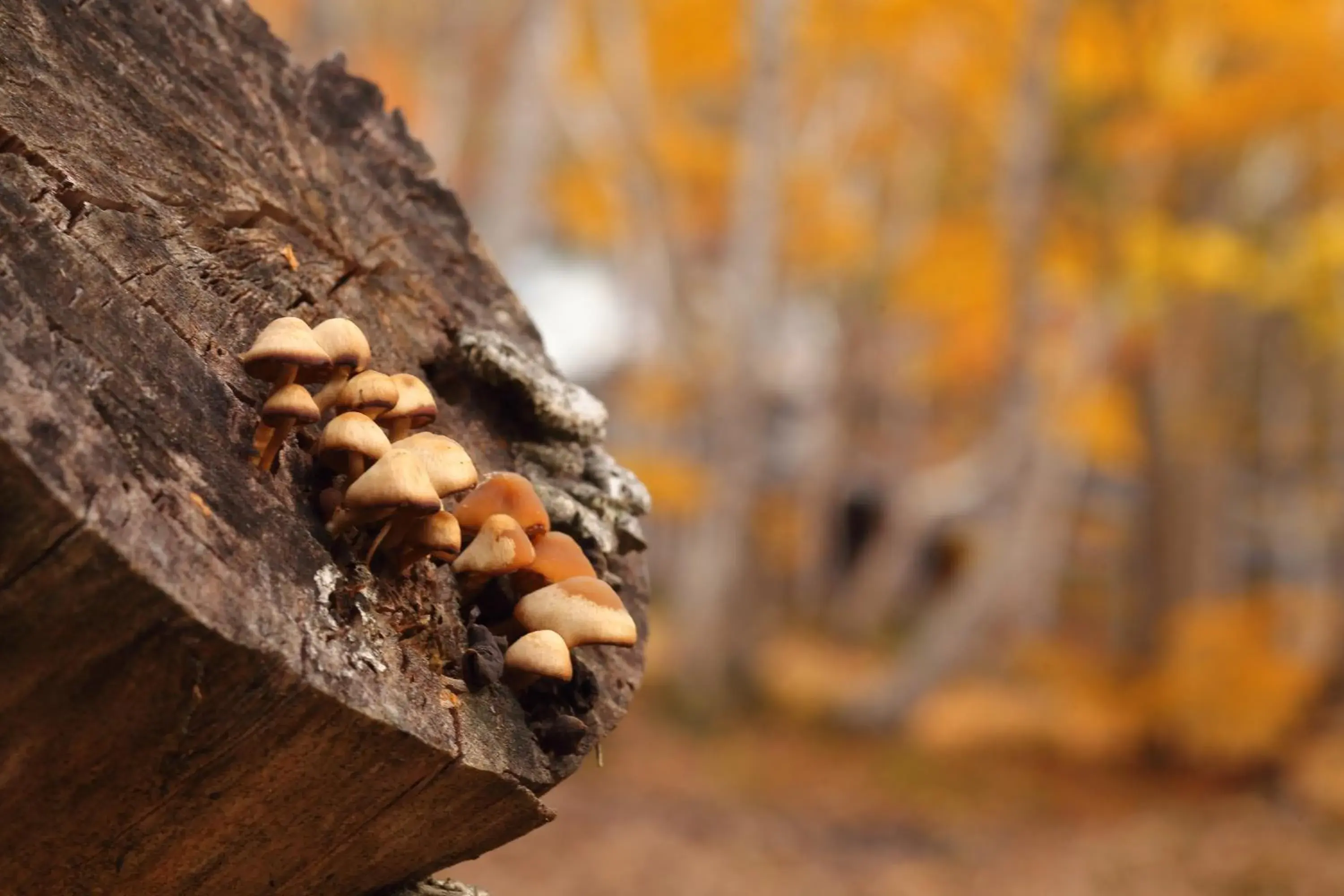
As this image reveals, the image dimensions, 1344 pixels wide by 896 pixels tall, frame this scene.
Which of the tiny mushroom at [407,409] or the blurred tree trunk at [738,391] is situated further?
the blurred tree trunk at [738,391]

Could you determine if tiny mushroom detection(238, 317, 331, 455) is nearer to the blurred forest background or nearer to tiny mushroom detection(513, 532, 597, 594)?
tiny mushroom detection(513, 532, 597, 594)

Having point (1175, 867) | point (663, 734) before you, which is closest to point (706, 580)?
point (663, 734)

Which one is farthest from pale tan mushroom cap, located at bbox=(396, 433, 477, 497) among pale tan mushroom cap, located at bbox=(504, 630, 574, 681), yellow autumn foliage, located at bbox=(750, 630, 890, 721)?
yellow autumn foliage, located at bbox=(750, 630, 890, 721)

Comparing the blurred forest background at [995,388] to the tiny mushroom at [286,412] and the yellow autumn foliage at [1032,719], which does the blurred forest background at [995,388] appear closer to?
the yellow autumn foliage at [1032,719]

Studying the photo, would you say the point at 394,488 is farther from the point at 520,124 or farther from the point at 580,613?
the point at 520,124

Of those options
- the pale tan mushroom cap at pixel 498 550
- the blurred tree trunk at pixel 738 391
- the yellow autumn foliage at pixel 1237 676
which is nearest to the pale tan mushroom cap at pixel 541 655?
the pale tan mushroom cap at pixel 498 550

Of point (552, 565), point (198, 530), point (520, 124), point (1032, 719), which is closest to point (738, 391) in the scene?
point (520, 124)
